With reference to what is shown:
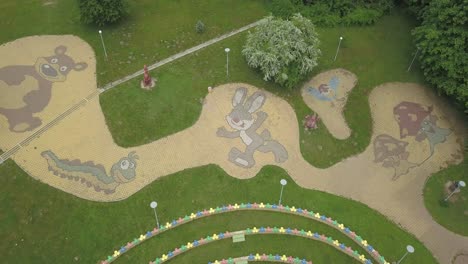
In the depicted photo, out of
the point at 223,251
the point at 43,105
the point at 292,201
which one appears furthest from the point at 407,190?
the point at 43,105

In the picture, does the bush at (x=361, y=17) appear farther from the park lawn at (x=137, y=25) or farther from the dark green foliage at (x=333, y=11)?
the park lawn at (x=137, y=25)

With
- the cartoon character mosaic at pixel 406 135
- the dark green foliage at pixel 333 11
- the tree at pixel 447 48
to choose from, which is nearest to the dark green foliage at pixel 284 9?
the dark green foliage at pixel 333 11

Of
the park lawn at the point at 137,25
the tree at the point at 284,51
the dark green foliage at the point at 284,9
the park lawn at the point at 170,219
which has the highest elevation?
the dark green foliage at the point at 284,9

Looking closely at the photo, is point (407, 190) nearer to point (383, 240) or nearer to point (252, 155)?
point (383, 240)

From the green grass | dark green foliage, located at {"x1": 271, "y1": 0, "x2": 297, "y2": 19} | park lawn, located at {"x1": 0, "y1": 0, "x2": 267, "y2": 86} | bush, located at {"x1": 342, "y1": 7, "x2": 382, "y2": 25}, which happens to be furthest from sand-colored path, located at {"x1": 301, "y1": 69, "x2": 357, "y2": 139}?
park lawn, located at {"x1": 0, "y1": 0, "x2": 267, "y2": 86}

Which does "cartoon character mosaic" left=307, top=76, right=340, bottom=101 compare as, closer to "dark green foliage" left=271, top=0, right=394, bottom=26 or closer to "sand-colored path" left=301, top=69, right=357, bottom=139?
"sand-colored path" left=301, top=69, right=357, bottom=139

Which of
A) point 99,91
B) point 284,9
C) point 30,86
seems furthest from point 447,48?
point 30,86
